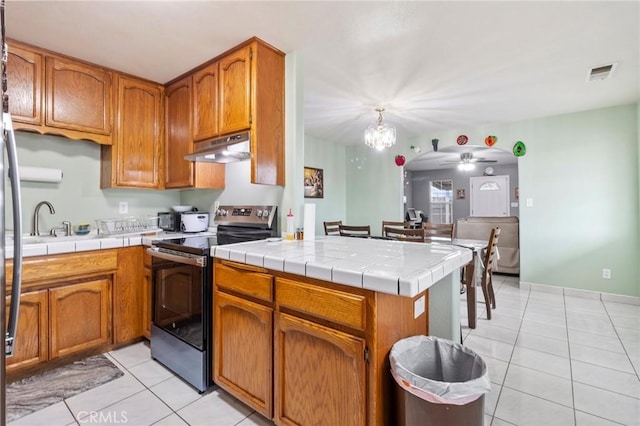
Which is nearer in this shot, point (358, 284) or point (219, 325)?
point (358, 284)

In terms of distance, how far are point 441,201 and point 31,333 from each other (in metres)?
9.54

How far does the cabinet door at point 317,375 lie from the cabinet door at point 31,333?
5.27 feet

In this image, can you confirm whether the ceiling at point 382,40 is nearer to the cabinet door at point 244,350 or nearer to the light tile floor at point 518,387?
the cabinet door at point 244,350

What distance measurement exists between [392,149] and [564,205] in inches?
96.3

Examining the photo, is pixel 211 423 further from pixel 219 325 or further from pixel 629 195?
pixel 629 195

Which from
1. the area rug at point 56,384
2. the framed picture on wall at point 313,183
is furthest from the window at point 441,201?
the area rug at point 56,384

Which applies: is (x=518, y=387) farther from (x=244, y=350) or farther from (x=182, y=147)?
(x=182, y=147)

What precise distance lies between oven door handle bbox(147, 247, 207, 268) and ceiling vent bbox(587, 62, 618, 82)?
341cm

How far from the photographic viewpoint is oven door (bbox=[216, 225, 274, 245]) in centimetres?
213

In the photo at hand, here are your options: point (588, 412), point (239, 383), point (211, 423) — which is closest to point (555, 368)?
point (588, 412)

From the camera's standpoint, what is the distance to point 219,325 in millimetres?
1653

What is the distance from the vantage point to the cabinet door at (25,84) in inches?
78.1

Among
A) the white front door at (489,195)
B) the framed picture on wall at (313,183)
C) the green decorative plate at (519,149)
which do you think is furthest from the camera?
the white front door at (489,195)

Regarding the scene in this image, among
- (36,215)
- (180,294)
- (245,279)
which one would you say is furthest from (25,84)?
(245,279)
